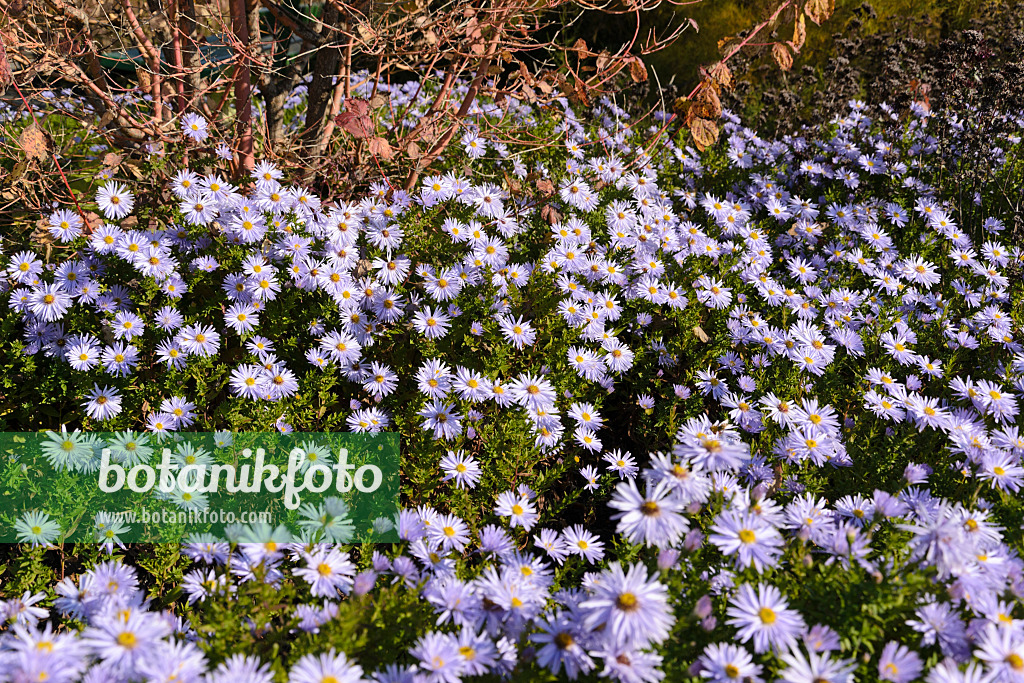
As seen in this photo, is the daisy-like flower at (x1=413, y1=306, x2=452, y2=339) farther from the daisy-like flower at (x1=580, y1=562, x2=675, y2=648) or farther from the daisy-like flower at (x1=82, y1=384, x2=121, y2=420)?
the daisy-like flower at (x1=580, y1=562, x2=675, y2=648)

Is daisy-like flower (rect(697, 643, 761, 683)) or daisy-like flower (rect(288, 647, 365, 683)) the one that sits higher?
daisy-like flower (rect(288, 647, 365, 683))

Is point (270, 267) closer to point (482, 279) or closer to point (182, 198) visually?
point (182, 198)

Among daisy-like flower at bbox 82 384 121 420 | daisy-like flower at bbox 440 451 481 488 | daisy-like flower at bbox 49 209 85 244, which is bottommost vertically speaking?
daisy-like flower at bbox 440 451 481 488

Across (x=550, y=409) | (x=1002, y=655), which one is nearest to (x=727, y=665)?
(x=1002, y=655)

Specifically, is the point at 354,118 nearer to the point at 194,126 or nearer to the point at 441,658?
the point at 194,126

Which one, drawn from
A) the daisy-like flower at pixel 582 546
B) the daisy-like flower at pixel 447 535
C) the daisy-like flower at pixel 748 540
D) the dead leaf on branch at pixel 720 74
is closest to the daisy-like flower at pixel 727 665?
the daisy-like flower at pixel 748 540

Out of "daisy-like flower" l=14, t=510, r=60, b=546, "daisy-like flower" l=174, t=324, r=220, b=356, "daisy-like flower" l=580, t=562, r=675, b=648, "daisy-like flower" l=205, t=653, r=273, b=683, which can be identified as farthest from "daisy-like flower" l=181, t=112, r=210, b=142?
"daisy-like flower" l=580, t=562, r=675, b=648

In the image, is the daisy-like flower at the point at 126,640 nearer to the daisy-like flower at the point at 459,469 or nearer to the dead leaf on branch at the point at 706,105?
the daisy-like flower at the point at 459,469
